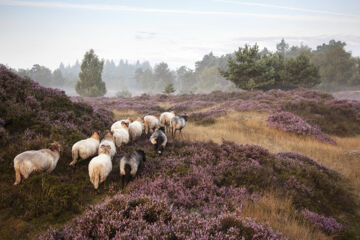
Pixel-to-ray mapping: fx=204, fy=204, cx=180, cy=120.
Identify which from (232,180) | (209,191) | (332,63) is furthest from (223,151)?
(332,63)

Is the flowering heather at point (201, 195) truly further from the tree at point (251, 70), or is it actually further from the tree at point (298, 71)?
the tree at point (298, 71)

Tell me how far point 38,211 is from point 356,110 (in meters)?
22.0

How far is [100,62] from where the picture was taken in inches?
2160

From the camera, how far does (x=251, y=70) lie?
31.0 metres

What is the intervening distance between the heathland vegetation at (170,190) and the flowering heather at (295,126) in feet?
4.83

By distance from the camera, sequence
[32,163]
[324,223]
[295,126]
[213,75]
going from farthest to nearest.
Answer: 1. [213,75]
2. [295,126]
3. [324,223]
4. [32,163]

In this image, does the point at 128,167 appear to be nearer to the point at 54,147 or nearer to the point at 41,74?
the point at 54,147

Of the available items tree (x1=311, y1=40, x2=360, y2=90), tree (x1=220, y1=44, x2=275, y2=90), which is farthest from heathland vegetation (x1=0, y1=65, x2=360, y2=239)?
tree (x1=311, y1=40, x2=360, y2=90)

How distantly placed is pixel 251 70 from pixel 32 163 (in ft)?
102

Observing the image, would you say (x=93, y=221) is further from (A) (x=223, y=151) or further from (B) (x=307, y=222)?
(A) (x=223, y=151)

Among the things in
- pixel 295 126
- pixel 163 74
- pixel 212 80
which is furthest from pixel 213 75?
pixel 295 126

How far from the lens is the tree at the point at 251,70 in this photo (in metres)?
31.0

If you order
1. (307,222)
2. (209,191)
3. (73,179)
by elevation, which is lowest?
(307,222)

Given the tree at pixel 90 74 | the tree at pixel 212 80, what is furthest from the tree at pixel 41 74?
the tree at pixel 212 80
